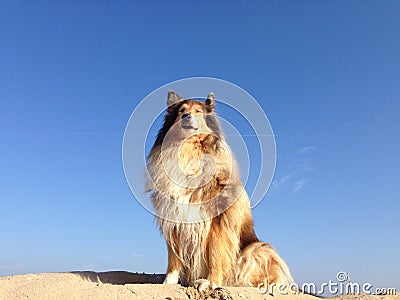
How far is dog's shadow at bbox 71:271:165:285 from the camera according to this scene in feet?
26.6

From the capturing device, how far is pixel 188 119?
7559 mm

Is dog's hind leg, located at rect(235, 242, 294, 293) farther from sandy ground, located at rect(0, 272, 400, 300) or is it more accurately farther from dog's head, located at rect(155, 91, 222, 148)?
dog's head, located at rect(155, 91, 222, 148)

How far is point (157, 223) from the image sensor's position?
767 centimetres

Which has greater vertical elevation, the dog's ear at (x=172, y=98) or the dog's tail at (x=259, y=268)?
the dog's ear at (x=172, y=98)

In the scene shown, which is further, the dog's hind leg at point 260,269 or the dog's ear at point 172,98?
the dog's ear at point 172,98

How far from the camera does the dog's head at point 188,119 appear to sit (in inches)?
299

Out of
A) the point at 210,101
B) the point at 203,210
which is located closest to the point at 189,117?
the point at 210,101

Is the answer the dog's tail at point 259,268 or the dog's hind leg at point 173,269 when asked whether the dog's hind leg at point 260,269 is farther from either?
the dog's hind leg at point 173,269

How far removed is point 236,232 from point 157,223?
4.49ft

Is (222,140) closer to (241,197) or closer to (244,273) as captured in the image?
(241,197)

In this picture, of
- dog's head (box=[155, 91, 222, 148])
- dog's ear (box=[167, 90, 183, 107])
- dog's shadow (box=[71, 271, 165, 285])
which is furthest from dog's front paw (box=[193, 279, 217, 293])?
dog's ear (box=[167, 90, 183, 107])

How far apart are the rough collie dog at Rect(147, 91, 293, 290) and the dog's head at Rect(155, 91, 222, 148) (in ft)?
0.06

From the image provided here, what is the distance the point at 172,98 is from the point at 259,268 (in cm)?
334

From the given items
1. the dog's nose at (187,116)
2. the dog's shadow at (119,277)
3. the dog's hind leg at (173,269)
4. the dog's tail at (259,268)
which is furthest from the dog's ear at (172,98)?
the dog's shadow at (119,277)
